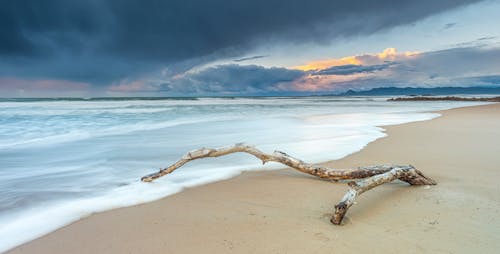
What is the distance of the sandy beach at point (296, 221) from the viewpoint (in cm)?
211

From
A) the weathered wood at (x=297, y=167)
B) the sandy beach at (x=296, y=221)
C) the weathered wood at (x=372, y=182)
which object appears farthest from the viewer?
the weathered wood at (x=297, y=167)

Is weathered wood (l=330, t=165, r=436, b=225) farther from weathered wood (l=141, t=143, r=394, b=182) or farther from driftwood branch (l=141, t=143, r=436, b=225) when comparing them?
weathered wood (l=141, t=143, r=394, b=182)

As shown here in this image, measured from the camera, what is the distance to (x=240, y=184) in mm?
3676

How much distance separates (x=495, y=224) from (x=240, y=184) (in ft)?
7.91

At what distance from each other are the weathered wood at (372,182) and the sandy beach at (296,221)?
0.10 metres

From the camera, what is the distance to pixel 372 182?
278 centimetres

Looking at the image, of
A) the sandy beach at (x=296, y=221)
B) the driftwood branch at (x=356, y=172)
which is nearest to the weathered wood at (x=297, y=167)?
the driftwood branch at (x=356, y=172)

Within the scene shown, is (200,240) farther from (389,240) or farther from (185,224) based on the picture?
(389,240)

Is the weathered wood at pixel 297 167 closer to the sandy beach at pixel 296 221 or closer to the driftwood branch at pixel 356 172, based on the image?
the driftwood branch at pixel 356 172

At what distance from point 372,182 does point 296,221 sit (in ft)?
2.75

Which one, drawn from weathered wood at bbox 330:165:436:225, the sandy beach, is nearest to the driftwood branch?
weathered wood at bbox 330:165:436:225

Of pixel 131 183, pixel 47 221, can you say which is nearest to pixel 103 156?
pixel 131 183

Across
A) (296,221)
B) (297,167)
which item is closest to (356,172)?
(297,167)

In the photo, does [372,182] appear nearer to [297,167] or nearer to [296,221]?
[296,221]
